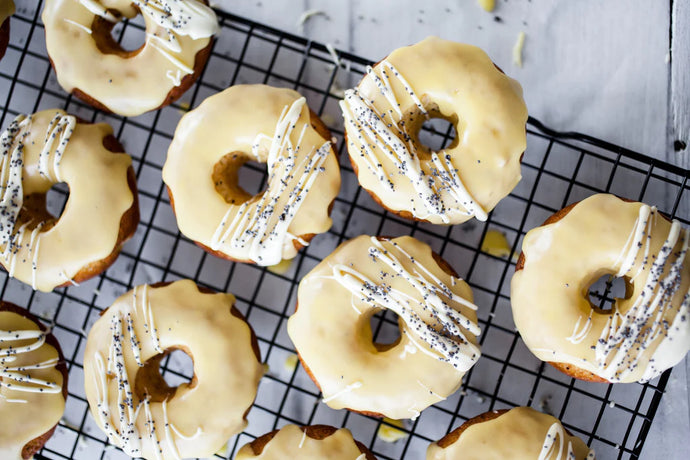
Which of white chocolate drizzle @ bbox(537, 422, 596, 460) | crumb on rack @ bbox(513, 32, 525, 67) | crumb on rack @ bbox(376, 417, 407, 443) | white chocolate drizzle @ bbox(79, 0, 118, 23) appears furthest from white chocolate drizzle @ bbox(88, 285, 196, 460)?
crumb on rack @ bbox(513, 32, 525, 67)

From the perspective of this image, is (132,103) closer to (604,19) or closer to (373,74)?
(373,74)

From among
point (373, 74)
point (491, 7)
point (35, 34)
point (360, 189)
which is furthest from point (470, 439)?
point (35, 34)

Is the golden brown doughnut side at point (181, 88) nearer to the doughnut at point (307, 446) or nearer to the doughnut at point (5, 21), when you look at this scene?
the doughnut at point (5, 21)

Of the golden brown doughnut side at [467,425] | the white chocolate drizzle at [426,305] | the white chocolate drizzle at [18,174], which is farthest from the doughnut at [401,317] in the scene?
the white chocolate drizzle at [18,174]

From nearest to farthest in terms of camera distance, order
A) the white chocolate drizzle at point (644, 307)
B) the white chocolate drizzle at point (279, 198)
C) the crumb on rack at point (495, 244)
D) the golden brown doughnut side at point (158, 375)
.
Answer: the white chocolate drizzle at point (644, 307), the white chocolate drizzle at point (279, 198), the golden brown doughnut side at point (158, 375), the crumb on rack at point (495, 244)

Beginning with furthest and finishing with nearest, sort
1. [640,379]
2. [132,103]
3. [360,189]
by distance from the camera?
[360,189]
[132,103]
[640,379]

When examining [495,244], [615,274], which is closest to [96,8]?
[495,244]

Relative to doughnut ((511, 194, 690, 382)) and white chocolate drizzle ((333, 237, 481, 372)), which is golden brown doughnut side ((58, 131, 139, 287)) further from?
doughnut ((511, 194, 690, 382))
